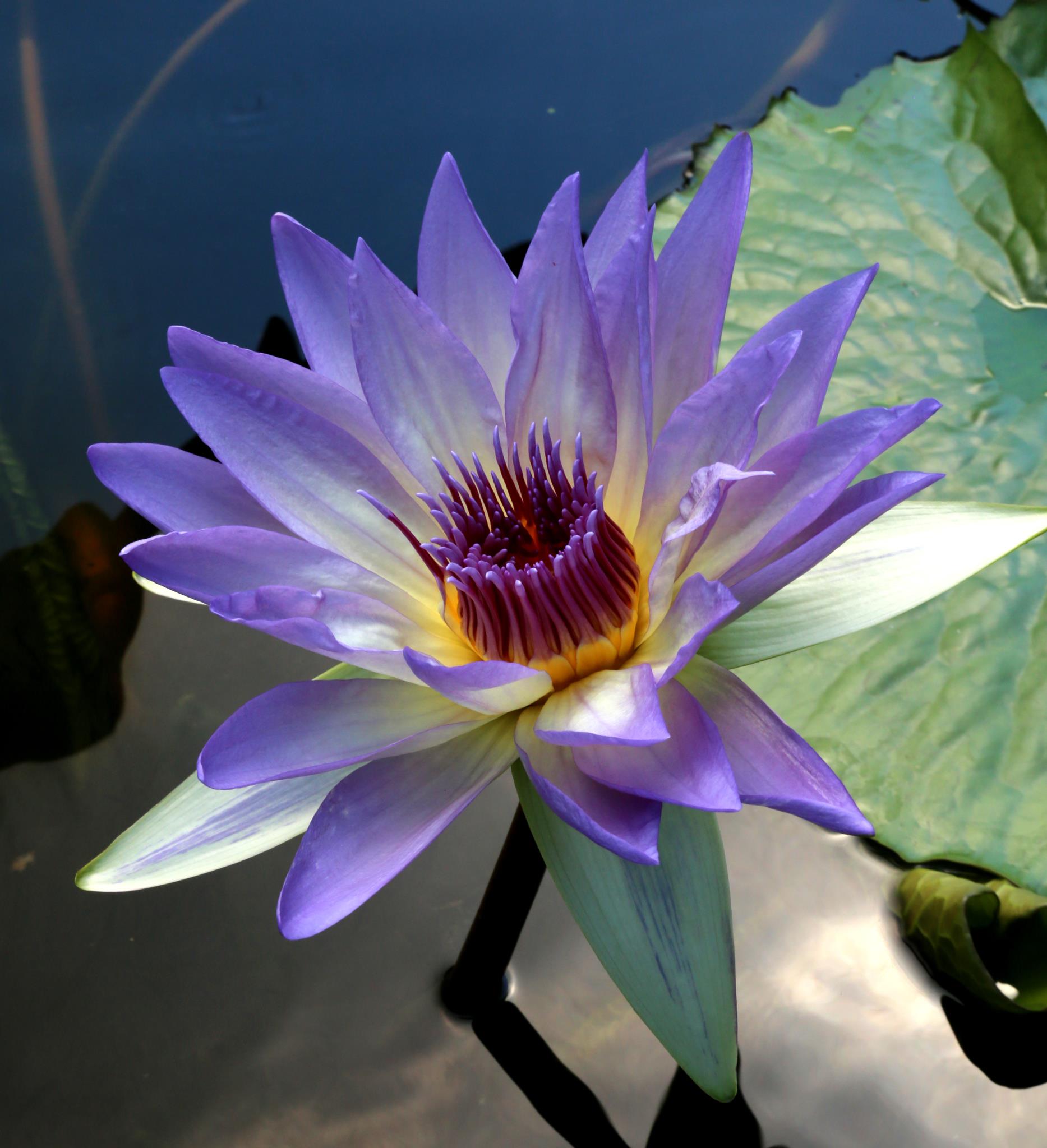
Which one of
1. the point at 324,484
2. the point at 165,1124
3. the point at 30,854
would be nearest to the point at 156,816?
the point at 324,484

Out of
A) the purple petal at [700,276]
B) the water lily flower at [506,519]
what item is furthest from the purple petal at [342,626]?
the purple petal at [700,276]

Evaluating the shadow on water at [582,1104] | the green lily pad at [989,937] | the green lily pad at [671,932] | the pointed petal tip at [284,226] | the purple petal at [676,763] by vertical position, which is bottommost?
the shadow on water at [582,1104]

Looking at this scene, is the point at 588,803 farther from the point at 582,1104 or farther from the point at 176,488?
the point at 582,1104

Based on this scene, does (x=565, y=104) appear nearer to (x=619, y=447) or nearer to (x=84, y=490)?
(x=84, y=490)

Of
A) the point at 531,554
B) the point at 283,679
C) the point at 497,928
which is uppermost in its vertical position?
the point at 531,554

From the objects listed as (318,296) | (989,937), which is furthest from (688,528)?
(989,937)

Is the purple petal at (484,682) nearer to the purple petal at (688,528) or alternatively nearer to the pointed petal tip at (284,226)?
the purple petal at (688,528)
